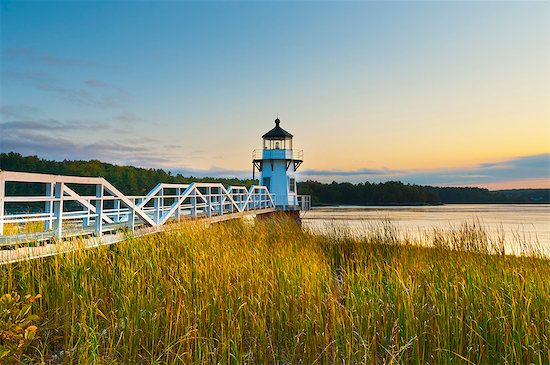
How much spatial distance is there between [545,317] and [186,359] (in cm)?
402

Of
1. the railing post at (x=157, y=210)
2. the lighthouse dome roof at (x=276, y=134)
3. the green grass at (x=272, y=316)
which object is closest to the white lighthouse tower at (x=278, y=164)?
the lighthouse dome roof at (x=276, y=134)

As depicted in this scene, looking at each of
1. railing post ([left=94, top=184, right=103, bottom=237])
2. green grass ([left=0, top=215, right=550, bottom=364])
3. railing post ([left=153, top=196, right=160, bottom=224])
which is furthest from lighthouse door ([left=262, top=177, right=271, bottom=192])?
green grass ([left=0, top=215, right=550, bottom=364])

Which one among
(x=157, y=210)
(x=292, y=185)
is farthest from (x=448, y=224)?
(x=157, y=210)

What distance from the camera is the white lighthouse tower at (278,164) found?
93.0ft

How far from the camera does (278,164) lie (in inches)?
1133

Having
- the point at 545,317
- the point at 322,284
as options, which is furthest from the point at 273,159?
the point at 545,317

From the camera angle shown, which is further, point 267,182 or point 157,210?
point 267,182

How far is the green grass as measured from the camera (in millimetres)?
3799

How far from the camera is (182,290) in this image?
196 inches

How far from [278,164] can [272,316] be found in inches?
965

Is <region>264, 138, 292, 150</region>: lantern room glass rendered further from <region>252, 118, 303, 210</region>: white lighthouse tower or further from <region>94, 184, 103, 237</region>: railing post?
<region>94, 184, 103, 237</region>: railing post

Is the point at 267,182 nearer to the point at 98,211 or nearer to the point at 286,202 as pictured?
the point at 286,202

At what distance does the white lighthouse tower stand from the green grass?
22.3m

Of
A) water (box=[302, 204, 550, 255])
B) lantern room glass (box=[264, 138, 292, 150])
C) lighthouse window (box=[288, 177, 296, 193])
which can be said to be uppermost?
lantern room glass (box=[264, 138, 292, 150])
